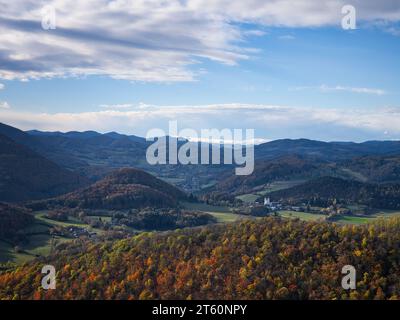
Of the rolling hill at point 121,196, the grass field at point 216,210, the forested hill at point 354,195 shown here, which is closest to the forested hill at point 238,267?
the grass field at point 216,210

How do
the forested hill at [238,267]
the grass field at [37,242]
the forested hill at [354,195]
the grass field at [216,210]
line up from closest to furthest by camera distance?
1. the forested hill at [238,267]
2. the grass field at [37,242]
3. the grass field at [216,210]
4. the forested hill at [354,195]

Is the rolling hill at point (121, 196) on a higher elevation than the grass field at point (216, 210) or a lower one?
higher

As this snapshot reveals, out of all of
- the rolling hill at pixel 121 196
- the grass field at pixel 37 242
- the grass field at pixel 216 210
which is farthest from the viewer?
the rolling hill at pixel 121 196

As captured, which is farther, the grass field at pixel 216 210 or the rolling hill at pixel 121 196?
the rolling hill at pixel 121 196

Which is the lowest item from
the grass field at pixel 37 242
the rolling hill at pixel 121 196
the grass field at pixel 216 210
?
the grass field at pixel 37 242

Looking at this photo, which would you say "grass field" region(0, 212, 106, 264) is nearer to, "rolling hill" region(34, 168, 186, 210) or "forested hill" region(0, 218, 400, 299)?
"forested hill" region(0, 218, 400, 299)

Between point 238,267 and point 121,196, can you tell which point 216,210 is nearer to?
point 121,196

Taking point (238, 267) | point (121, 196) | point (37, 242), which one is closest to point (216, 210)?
point (121, 196)

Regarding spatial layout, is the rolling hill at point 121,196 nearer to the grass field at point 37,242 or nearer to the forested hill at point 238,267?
the grass field at point 37,242
